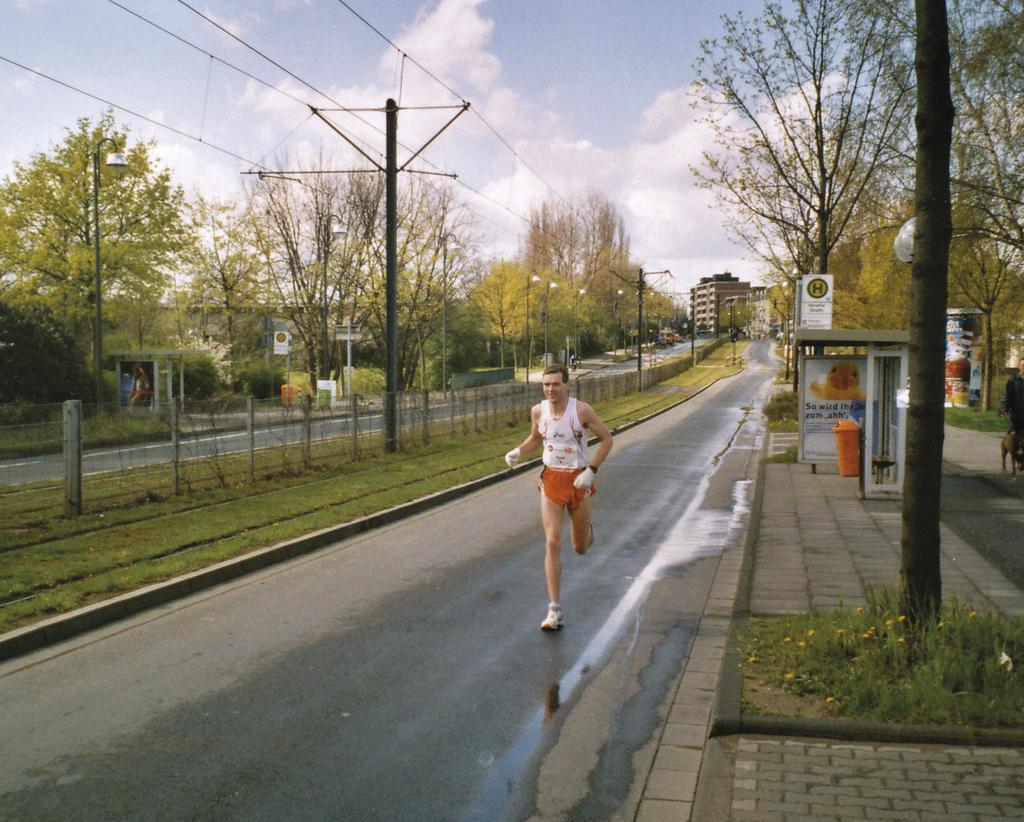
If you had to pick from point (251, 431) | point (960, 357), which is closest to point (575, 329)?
point (960, 357)

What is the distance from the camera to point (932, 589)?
17.7 ft

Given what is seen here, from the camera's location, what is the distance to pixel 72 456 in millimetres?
11562

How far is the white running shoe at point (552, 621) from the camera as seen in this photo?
6527mm

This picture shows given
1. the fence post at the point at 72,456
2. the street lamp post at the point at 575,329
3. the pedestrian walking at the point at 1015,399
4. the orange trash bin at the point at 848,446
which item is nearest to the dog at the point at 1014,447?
the pedestrian walking at the point at 1015,399

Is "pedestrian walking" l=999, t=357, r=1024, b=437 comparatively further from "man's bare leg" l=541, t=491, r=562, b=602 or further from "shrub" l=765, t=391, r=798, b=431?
"shrub" l=765, t=391, r=798, b=431

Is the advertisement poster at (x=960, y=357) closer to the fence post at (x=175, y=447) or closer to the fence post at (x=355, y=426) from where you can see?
the fence post at (x=355, y=426)

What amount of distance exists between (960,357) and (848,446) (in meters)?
27.1

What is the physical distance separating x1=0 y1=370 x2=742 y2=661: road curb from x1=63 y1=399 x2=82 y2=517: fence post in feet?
11.3

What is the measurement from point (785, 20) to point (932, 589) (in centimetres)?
1897

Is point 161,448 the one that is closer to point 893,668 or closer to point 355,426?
point 355,426

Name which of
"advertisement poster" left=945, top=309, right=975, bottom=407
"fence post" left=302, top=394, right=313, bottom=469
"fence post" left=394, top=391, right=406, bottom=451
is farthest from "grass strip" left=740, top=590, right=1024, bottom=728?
"advertisement poster" left=945, top=309, right=975, bottom=407

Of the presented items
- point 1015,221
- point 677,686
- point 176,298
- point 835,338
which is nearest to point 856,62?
point 1015,221

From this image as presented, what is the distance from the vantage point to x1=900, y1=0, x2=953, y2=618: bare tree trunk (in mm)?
5266

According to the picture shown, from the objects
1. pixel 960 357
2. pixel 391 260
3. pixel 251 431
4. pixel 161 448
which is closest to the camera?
pixel 161 448
